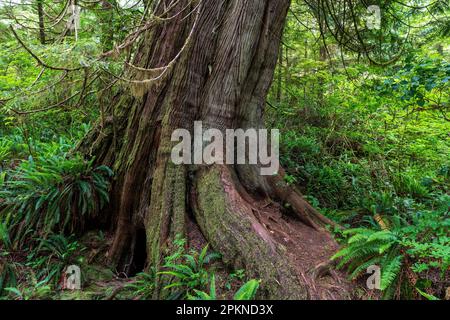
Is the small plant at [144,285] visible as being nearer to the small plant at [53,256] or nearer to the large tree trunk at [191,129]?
the large tree trunk at [191,129]

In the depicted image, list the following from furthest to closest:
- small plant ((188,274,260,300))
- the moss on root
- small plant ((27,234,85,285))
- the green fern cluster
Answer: the green fern cluster < small plant ((27,234,85,285)) < the moss on root < small plant ((188,274,260,300))

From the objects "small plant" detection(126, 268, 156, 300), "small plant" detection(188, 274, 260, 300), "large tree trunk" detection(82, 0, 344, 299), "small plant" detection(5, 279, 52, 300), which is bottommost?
"small plant" detection(5, 279, 52, 300)

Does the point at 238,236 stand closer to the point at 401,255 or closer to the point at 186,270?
the point at 186,270

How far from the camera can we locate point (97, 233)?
384 cm

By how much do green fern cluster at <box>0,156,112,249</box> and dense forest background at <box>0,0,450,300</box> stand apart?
1cm

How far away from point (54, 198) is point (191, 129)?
1940 millimetres

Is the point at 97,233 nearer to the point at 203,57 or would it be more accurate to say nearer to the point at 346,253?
the point at 203,57

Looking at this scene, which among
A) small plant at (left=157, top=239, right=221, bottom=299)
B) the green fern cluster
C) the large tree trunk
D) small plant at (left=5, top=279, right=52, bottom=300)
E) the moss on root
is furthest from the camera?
the green fern cluster

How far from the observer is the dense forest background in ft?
8.41

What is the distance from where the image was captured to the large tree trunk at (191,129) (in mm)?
3107

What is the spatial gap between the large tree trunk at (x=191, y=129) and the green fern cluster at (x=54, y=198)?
240mm

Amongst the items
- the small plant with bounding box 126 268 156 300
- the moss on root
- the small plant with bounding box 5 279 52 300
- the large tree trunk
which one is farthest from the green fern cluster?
the moss on root

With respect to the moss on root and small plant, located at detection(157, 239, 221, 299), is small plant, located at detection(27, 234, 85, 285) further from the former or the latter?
the moss on root
